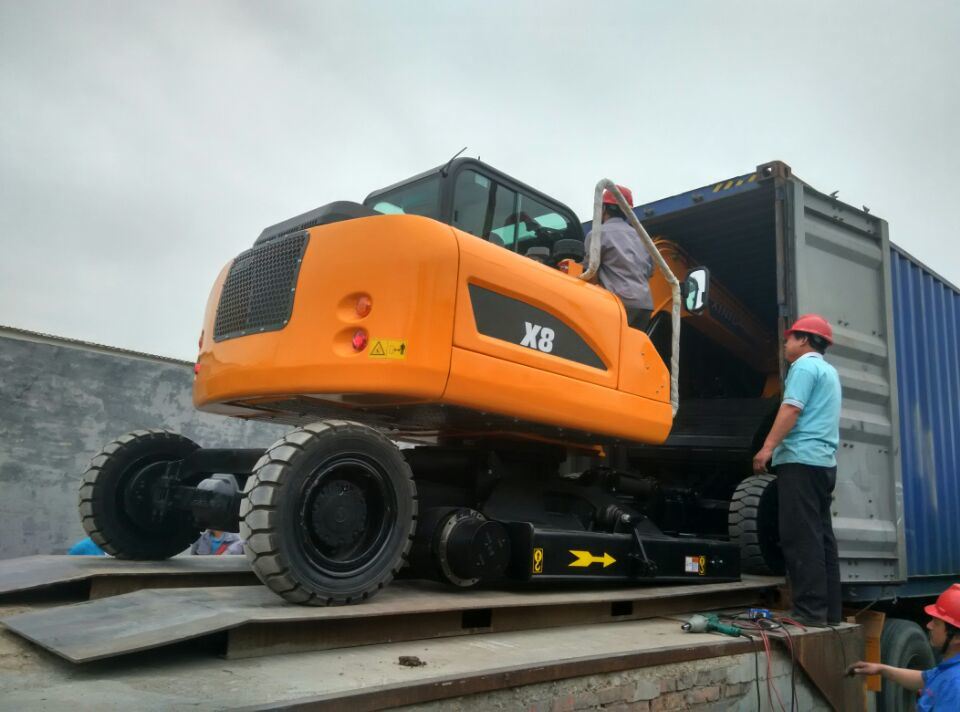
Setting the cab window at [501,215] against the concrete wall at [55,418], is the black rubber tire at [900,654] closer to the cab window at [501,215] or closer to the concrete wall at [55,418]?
the cab window at [501,215]

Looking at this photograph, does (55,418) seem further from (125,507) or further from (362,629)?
(362,629)

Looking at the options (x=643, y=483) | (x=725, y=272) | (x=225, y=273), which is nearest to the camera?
Answer: (x=225, y=273)

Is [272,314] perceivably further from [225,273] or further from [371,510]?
[371,510]

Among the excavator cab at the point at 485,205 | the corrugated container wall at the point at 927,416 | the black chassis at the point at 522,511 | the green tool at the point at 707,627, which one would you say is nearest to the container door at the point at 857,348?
the corrugated container wall at the point at 927,416

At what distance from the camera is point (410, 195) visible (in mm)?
4449

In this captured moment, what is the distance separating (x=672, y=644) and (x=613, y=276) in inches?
78.6

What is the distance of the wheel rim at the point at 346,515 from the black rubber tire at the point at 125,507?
152cm

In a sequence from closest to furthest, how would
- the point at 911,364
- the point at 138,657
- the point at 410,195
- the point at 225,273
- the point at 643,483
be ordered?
the point at 138,657
the point at 225,273
the point at 410,195
the point at 643,483
the point at 911,364

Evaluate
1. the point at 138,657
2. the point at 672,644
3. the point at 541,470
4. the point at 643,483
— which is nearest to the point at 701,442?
the point at 643,483

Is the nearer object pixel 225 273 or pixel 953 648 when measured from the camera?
pixel 953 648

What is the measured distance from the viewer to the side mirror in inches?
192

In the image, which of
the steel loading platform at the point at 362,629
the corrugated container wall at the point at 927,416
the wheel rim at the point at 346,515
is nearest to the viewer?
the steel loading platform at the point at 362,629

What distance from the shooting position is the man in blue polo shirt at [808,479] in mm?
4449

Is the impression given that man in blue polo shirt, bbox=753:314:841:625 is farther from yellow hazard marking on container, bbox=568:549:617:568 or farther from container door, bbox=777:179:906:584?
yellow hazard marking on container, bbox=568:549:617:568
